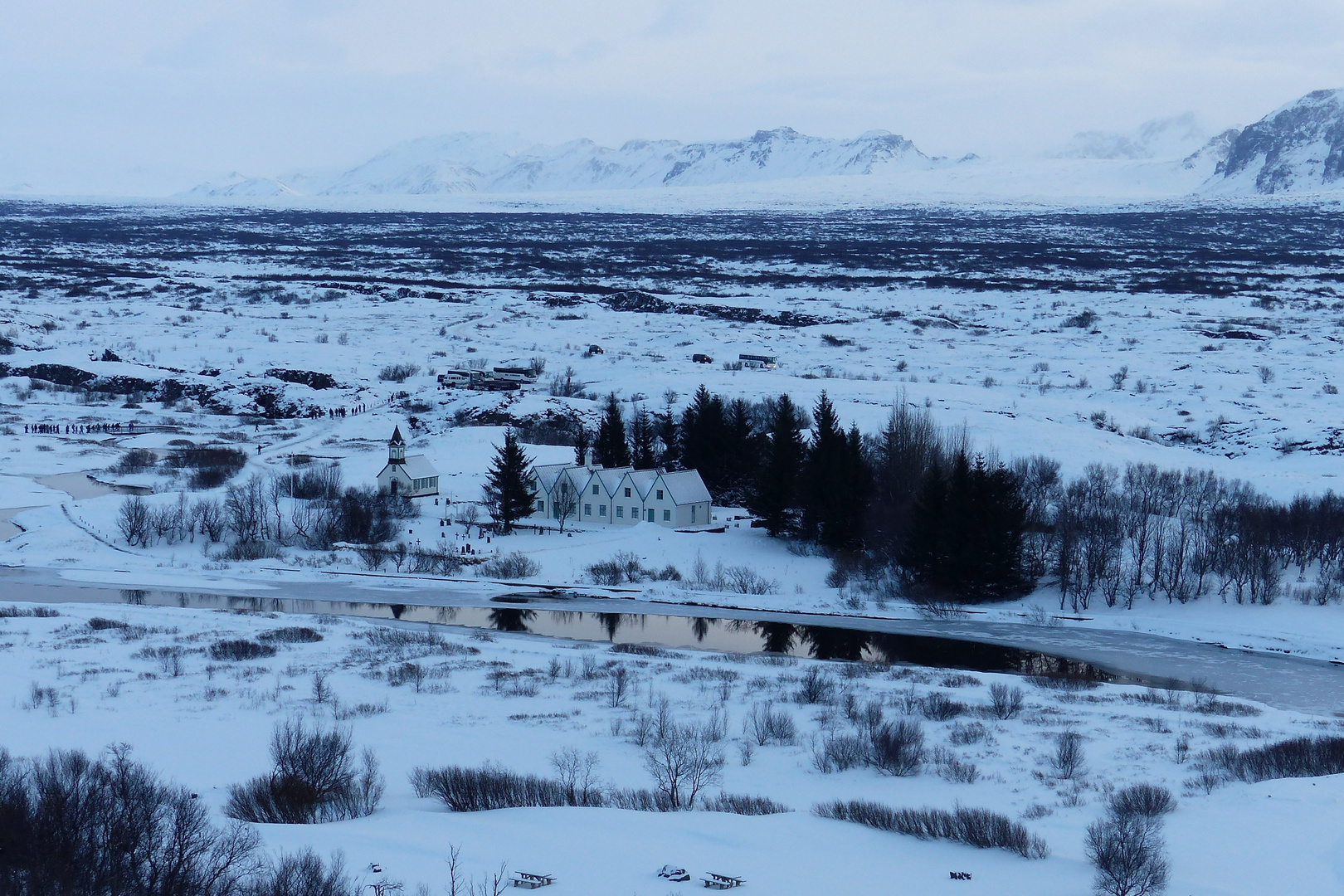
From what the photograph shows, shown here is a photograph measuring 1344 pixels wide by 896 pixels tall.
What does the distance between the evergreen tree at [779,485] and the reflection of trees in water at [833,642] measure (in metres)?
10.7

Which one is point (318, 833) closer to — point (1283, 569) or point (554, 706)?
point (554, 706)

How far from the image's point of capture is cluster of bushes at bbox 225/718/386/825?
59.4ft

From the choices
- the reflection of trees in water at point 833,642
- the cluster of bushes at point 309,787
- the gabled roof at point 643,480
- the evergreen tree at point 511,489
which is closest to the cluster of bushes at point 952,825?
the cluster of bushes at point 309,787

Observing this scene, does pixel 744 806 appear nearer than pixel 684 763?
Yes

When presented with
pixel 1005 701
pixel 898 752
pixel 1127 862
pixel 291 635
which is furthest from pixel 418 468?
pixel 1127 862

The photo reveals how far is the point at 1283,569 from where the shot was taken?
4284 cm

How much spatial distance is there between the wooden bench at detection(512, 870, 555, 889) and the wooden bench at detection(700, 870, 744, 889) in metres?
1.79

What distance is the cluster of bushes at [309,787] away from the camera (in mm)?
18109

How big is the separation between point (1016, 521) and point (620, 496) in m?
18.5

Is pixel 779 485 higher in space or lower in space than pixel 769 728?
higher

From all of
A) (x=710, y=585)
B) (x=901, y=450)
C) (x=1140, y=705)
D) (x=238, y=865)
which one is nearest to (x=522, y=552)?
(x=710, y=585)

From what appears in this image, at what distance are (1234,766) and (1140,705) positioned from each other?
23.8 ft

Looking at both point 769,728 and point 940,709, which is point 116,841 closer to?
point 769,728

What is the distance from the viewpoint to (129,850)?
14406 mm
